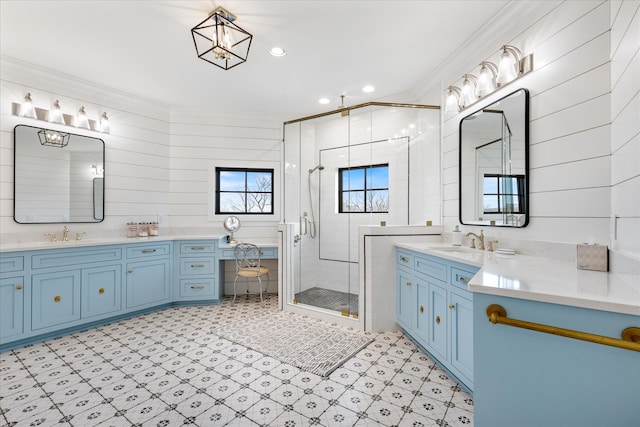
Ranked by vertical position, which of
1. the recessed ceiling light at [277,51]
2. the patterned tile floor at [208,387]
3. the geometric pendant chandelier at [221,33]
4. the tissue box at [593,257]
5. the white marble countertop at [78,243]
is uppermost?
the recessed ceiling light at [277,51]

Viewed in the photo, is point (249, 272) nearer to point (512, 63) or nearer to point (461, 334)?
point (461, 334)

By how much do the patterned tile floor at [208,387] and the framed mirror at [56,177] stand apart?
4.57ft

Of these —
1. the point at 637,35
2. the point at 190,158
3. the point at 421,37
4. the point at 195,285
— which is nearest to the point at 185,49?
the point at 190,158

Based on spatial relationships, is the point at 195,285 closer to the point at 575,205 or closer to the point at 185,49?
the point at 185,49

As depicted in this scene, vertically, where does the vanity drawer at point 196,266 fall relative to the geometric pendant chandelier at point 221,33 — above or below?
below

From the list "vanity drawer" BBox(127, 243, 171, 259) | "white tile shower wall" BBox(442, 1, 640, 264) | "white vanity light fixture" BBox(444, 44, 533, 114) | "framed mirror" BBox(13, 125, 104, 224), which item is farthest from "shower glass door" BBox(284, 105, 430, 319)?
"framed mirror" BBox(13, 125, 104, 224)

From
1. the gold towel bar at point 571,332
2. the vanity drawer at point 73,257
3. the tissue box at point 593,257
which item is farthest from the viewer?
the vanity drawer at point 73,257

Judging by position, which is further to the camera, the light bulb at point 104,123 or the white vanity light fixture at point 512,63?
the light bulb at point 104,123

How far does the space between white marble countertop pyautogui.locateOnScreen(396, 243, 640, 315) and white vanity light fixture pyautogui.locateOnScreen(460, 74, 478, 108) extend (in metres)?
1.64

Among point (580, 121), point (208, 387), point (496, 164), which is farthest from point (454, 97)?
point (208, 387)

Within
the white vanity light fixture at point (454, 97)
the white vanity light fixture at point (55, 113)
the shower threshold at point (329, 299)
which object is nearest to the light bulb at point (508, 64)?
the white vanity light fixture at point (454, 97)

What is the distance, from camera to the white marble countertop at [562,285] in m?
0.95

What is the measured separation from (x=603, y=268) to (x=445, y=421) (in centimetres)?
121

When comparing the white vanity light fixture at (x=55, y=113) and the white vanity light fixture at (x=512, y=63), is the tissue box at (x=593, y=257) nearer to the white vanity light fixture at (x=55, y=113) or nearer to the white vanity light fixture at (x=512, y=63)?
the white vanity light fixture at (x=512, y=63)
